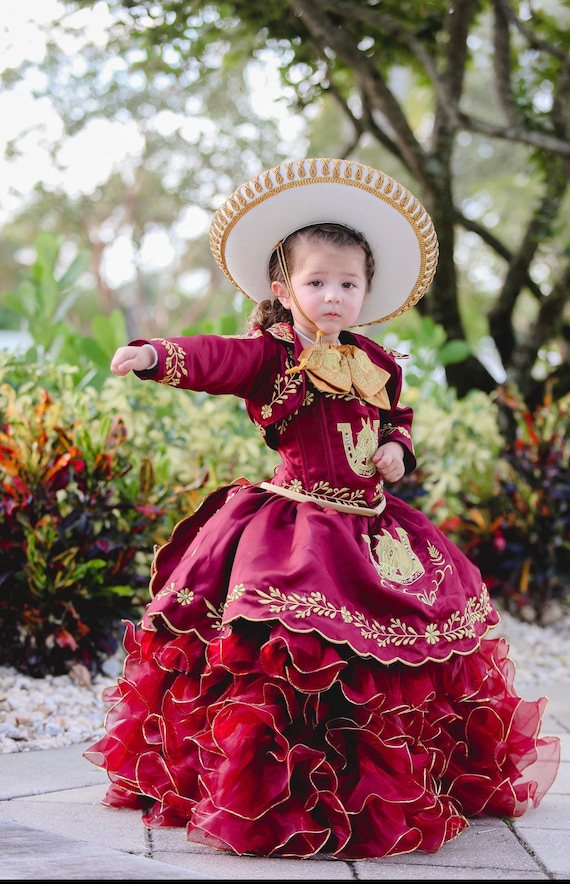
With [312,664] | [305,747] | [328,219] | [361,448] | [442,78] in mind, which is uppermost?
[442,78]

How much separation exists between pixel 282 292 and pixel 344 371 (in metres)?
0.28

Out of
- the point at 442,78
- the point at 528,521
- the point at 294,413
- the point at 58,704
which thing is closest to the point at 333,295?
the point at 294,413

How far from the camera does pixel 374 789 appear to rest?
6.47ft

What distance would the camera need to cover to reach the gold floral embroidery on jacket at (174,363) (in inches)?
81.0

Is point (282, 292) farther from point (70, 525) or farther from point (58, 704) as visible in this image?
point (58, 704)

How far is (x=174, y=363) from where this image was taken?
2066 mm

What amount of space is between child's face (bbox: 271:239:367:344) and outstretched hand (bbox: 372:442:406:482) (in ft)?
1.09

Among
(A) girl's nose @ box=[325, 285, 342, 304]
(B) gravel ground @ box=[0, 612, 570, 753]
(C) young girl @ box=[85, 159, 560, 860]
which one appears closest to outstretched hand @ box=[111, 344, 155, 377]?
(C) young girl @ box=[85, 159, 560, 860]

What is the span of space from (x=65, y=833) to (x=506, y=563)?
10.5ft

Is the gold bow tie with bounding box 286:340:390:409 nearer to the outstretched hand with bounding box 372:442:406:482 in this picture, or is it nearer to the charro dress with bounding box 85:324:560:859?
the charro dress with bounding box 85:324:560:859

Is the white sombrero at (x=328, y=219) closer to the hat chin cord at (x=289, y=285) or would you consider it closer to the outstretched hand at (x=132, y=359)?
the hat chin cord at (x=289, y=285)

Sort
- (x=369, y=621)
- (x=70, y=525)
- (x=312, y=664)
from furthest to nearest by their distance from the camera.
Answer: (x=70, y=525)
(x=369, y=621)
(x=312, y=664)

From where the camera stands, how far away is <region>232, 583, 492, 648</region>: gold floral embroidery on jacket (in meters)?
1.97

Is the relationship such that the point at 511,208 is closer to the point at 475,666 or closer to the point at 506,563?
the point at 506,563
